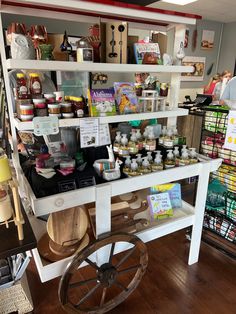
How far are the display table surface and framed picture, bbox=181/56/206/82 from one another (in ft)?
16.0

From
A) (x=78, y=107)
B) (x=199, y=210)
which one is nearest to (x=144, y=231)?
(x=199, y=210)

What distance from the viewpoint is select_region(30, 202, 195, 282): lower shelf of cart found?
117cm

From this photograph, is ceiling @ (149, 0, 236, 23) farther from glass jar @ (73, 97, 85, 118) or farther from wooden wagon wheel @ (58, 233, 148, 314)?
wooden wagon wheel @ (58, 233, 148, 314)

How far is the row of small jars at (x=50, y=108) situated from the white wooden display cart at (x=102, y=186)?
0.04 meters

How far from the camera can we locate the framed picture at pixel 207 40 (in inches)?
205

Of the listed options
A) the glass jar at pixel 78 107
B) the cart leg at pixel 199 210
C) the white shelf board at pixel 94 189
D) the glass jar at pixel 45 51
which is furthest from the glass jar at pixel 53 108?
the cart leg at pixel 199 210

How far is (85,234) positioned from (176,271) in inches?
29.6

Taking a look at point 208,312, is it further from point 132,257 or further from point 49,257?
point 49,257

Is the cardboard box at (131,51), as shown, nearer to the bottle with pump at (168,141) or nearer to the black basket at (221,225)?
the bottle with pump at (168,141)

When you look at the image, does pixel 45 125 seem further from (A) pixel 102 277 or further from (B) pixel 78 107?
(A) pixel 102 277

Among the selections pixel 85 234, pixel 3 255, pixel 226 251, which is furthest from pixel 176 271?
pixel 3 255

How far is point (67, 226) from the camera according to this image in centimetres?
130

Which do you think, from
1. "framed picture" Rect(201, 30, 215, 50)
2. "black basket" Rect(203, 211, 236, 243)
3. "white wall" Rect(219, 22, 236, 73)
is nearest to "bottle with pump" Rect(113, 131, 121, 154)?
"black basket" Rect(203, 211, 236, 243)

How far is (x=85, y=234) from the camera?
1.38 metres
